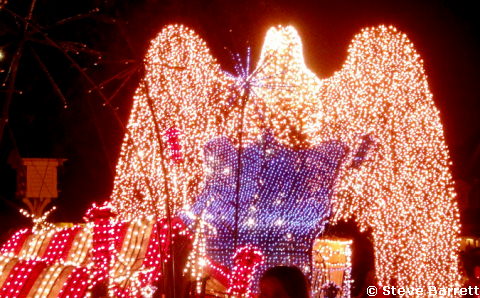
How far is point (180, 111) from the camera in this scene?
416 inches

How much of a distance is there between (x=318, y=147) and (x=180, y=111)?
7.99 ft

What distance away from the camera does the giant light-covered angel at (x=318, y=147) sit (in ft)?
33.0

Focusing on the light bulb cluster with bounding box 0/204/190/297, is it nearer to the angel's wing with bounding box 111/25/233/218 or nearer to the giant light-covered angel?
the giant light-covered angel

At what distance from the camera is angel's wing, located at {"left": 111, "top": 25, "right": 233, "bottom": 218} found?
1034cm

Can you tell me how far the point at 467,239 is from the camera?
65.3 feet

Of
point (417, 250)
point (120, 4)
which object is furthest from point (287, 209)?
point (120, 4)

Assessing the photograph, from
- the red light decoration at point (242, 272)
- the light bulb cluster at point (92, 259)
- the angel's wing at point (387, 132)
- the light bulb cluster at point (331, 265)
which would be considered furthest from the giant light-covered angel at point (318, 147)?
the red light decoration at point (242, 272)

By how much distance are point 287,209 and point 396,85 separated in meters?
2.93

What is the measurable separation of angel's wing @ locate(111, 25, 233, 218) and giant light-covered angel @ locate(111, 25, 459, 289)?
22 mm

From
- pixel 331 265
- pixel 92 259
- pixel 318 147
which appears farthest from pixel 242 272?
pixel 331 265

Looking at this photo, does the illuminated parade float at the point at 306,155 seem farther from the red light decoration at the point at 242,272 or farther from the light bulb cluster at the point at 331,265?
the red light decoration at the point at 242,272

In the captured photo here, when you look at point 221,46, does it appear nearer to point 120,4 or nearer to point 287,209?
point 120,4

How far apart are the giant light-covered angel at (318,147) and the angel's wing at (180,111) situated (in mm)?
22

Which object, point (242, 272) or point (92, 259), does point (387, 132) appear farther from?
point (92, 259)
